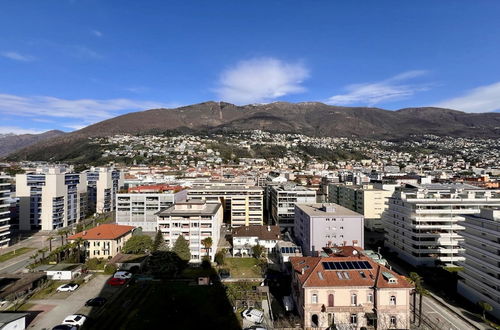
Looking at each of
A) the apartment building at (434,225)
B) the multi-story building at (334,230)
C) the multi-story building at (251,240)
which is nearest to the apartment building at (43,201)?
the multi-story building at (251,240)

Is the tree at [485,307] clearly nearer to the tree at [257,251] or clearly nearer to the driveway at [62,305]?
the tree at [257,251]

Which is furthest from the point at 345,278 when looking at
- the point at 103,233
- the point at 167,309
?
the point at 103,233

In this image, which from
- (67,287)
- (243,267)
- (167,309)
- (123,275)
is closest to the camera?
(167,309)

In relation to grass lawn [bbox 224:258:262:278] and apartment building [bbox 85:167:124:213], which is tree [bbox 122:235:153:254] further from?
apartment building [bbox 85:167:124:213]

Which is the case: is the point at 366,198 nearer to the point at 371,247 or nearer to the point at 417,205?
the point at 371,247

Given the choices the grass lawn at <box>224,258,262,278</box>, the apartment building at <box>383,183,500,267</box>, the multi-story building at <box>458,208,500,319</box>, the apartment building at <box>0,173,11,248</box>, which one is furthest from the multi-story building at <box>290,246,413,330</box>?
the apartment building at <box>0,173,11,248</box>

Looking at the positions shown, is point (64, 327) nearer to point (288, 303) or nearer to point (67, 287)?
point (67, 287)

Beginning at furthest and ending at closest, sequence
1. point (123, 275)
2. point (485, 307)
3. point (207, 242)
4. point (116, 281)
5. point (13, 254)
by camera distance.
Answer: point (13, 254)
point (207, 242)
point (123, 275)
point (116, 281)
point (485, 307)
